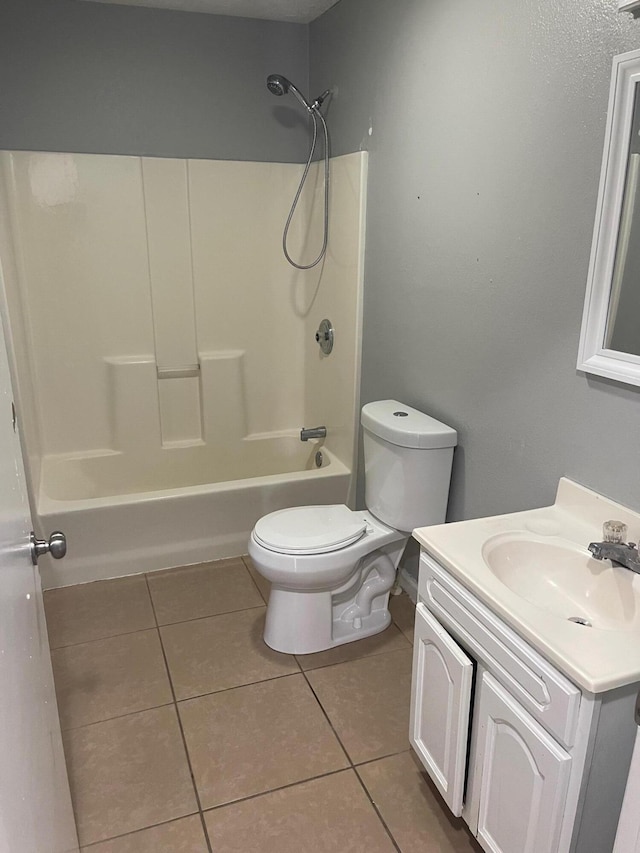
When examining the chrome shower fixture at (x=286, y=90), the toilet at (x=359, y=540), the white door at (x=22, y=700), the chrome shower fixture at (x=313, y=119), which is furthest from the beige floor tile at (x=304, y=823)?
the chrome shower fixture at (x=286, y=90)

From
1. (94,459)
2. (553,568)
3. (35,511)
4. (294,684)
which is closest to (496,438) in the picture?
(553,568)

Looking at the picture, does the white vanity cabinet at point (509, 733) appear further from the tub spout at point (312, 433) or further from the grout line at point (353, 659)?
the tub spout at point (312, 433)

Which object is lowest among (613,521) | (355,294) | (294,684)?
(294,684)

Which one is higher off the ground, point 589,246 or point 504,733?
point 589,246

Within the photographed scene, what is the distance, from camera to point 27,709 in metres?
0.97

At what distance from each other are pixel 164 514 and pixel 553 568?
5.69 ft

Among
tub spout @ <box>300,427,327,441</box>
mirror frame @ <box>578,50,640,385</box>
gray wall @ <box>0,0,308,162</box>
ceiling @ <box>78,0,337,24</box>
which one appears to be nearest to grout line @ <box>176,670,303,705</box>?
tub spout @ <box>300,427,327,441</box>

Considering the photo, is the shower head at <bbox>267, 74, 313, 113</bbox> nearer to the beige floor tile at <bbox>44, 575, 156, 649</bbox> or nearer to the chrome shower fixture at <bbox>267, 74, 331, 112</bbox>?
the chrome shower fixture at <bbox>267, 74, 331, 112</bbox>

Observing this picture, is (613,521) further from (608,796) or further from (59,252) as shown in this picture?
(59,252)

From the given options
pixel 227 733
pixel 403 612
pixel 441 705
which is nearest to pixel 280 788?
pixel 227 733

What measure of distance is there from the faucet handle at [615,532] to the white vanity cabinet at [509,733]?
0.33 meters

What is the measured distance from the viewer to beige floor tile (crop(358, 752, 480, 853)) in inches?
65.6

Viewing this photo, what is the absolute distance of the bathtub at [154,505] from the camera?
2.72 metres

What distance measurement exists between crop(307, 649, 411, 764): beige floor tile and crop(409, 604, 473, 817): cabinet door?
26 centimetres
